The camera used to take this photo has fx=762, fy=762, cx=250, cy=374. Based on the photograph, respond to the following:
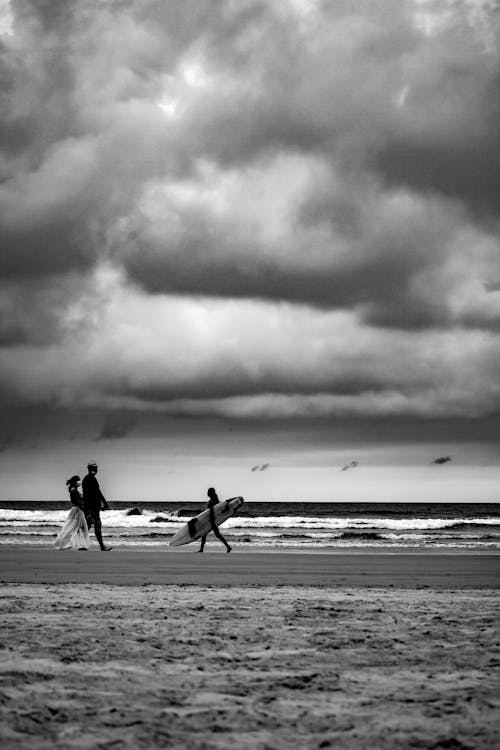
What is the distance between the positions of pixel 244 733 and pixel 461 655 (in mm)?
2566

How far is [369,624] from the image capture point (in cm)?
740

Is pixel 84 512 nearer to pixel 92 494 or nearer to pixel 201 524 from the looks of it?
pixel 92 494

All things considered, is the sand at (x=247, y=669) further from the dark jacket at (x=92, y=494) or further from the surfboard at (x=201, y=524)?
the surfboard at (x=201, y=524)

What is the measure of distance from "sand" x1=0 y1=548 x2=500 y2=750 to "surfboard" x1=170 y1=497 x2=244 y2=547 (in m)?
10.2

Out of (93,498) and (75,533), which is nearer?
(93,498)

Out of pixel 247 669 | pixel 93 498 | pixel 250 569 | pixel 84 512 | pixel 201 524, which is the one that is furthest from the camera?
pixel 201 524

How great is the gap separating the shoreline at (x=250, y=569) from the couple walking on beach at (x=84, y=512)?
346 mm

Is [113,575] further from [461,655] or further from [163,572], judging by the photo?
[461,655]

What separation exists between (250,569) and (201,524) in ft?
21.7

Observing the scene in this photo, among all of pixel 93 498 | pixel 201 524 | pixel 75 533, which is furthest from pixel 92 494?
pixel 201 524

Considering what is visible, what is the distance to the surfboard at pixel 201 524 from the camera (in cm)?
2052

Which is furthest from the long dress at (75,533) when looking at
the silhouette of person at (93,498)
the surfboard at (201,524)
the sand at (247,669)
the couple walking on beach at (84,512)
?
the sand at (247,669)

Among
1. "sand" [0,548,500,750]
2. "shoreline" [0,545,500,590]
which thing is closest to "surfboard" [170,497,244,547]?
"shoreline" [0,545,500,590]

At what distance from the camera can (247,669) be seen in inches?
216
